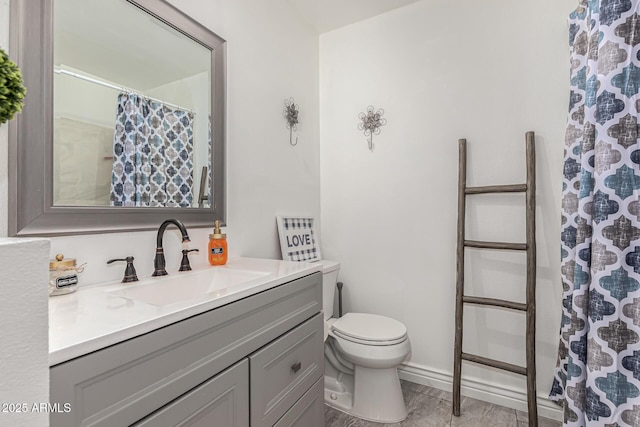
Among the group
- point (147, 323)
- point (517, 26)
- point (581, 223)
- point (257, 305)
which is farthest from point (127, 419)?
point (517, 26)

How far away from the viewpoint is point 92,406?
59 cm

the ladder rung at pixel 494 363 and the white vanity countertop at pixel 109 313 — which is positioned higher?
the white vanity countertop at pixel 109 313

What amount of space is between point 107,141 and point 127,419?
931mm

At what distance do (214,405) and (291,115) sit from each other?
5.60 feet

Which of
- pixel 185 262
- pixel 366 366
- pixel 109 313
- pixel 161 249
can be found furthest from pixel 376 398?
pixel 109 313

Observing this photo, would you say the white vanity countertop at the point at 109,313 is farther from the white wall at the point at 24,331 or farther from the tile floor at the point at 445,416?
the tile floor at the point at 445,416

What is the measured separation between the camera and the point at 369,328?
5.81 ft

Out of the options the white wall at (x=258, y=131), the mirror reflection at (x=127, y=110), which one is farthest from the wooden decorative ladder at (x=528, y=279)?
the mirror reflection at (x=127, y=110)

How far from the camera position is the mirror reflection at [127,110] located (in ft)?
3.33

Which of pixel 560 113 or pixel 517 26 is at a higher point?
pixel 517 26

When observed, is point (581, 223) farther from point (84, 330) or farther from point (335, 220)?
point (84, 330)

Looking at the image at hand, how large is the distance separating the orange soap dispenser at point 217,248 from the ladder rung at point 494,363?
4.73 ft

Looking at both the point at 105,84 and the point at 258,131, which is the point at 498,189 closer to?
the point at 258,131

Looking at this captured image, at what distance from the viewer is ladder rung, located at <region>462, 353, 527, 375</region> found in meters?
1.60
